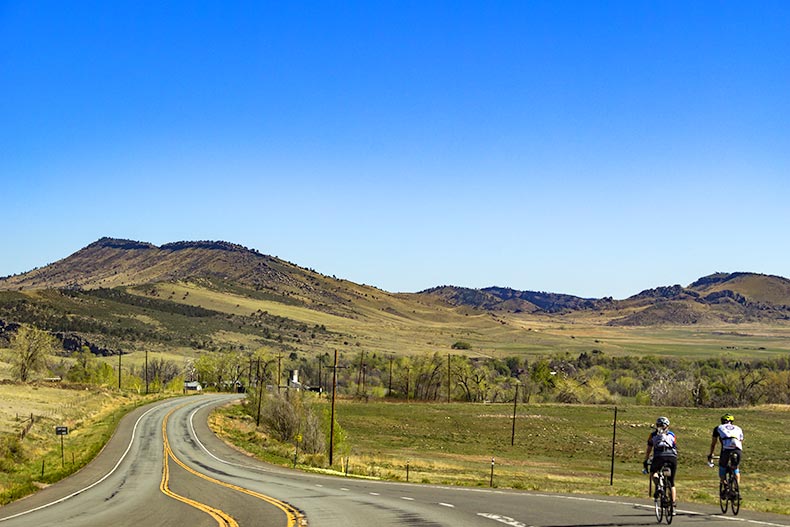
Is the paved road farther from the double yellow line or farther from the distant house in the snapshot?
the distant house

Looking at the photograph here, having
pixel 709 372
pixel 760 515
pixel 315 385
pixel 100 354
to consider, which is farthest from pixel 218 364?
pixel 760 515

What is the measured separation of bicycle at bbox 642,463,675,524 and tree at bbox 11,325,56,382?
112m

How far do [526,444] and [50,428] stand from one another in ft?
163

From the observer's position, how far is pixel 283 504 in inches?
956

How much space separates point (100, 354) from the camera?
170125mm

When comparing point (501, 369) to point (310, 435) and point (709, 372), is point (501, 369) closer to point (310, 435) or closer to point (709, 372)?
point (709, 372)

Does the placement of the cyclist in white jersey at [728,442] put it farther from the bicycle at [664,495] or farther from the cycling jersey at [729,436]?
the bicycle at [664,495]

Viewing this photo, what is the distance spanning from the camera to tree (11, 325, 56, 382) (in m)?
115

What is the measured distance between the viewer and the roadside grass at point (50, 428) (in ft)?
133

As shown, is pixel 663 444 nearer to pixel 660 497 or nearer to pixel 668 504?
pixel 660 497

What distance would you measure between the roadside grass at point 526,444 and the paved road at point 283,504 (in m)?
8.86

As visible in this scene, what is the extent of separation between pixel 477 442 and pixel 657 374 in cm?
8774

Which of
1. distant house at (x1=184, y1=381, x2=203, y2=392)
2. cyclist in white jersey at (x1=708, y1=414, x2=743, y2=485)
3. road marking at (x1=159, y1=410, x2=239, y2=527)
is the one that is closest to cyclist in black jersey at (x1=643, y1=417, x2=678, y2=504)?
cyclist in white jersey at (x1=708, y1=414, x2=743, y2=485)

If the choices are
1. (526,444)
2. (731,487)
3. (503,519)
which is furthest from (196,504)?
(526,444)
